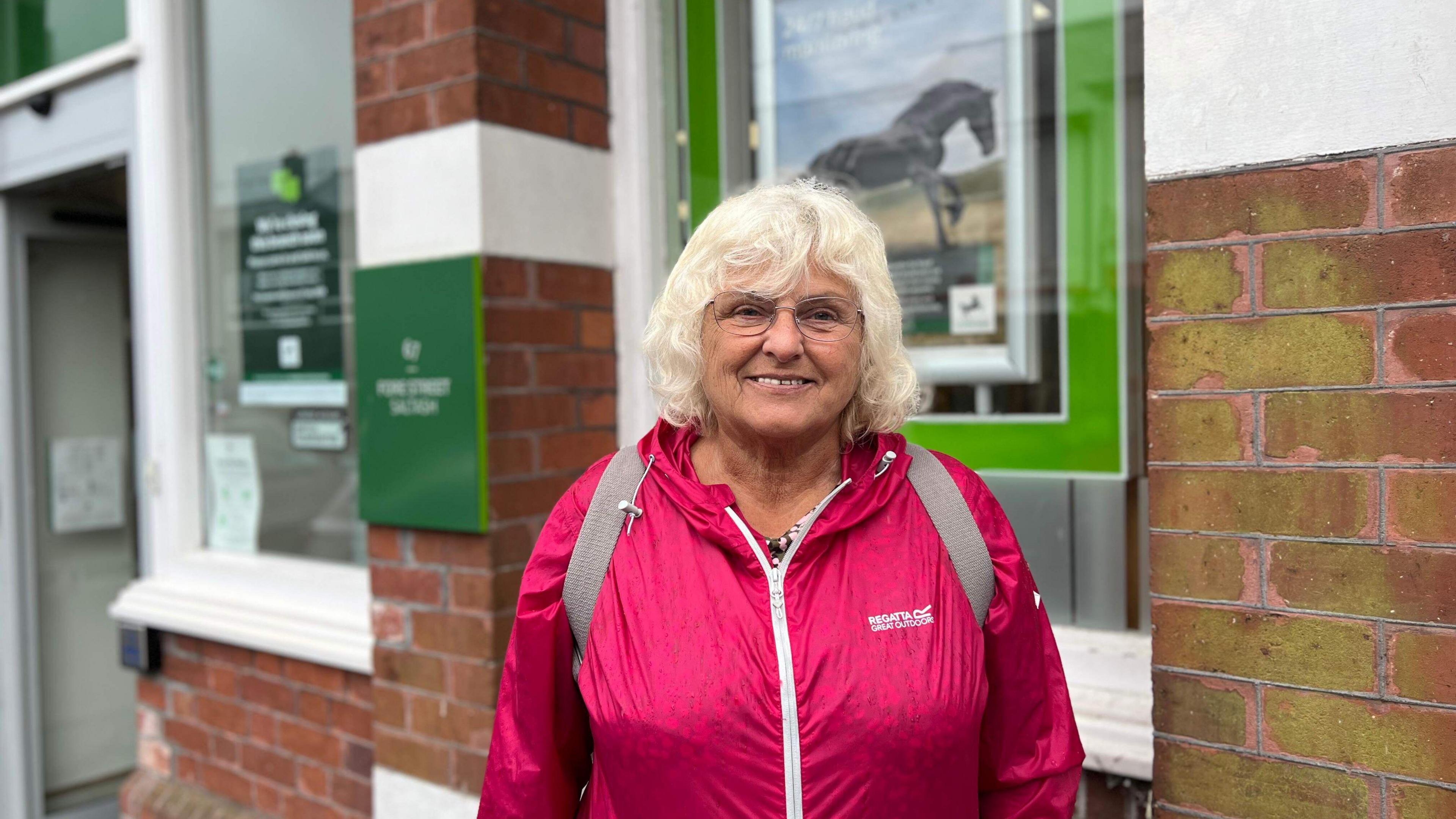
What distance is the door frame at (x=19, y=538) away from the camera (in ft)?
14.3

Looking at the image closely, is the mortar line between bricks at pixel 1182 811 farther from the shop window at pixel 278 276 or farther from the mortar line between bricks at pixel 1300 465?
the shop window at pixel 278 276

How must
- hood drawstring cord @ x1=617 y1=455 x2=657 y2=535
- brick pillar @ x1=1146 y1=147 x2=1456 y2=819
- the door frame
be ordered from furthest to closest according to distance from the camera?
the door frame
hood drawstring cord @ x1=617 y1=455 x2=657 y2=535
brick pillar @ x1=1146 y1=147 x2=1456 y2=819

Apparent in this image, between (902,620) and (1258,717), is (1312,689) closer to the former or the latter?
(1258,717)

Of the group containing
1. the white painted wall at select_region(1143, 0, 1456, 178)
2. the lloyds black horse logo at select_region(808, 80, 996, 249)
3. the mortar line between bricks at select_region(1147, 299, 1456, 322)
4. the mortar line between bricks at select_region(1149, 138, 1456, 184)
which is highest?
the lloyds black horse logo at select_region(808, 80, 996, 249)

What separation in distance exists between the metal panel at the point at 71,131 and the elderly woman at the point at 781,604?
3.32 metres

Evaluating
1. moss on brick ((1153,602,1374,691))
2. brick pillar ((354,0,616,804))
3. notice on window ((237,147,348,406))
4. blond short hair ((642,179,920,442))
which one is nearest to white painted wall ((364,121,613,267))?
Result: brick pillar ((354,0,616,804))

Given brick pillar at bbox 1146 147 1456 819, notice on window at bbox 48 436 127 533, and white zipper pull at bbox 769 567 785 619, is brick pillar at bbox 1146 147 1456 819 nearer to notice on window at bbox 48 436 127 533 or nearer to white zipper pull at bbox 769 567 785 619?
white zipper pull at bbox 769 567 785 619

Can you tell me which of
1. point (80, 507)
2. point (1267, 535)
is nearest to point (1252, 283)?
point (1267, 535)

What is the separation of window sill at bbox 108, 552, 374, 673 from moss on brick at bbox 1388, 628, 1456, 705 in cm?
253

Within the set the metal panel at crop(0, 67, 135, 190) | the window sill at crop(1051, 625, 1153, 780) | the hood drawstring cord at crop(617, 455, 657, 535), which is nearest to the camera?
the hood drawstring cord at crop(617, 455, 657, 535)

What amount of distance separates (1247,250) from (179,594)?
3.74 metres

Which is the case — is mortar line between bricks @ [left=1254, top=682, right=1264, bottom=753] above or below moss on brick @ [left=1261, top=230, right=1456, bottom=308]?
below

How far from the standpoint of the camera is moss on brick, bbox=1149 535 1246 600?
165cm

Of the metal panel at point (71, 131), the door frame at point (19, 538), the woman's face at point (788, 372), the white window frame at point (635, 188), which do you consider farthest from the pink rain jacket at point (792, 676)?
the door frame at point (19, 538)
